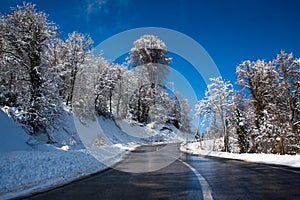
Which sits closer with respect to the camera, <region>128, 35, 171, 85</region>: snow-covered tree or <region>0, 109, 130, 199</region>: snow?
<region>0, 109, 130, 199</region>: snow

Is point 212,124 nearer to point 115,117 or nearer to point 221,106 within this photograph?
point 221,106

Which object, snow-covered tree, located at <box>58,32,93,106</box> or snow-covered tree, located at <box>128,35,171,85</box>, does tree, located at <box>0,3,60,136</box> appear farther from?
snow-covered tree, located at <box>128,35,171,85</box>

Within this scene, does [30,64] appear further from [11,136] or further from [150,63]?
[150,63]

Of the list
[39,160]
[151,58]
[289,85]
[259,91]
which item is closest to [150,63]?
[151,58]

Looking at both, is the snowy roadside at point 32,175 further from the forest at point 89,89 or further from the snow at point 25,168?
the forest at point 89,89

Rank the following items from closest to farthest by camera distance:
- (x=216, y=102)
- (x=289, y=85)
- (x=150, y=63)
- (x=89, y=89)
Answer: (x=289, y=85)
(x=216, y=102)
(x=89, y=89)
(x=150, y=63)

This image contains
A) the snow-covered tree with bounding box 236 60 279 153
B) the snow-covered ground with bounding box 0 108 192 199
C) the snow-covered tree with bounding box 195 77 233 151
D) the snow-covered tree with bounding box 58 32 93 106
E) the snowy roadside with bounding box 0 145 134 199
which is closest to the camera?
the snowy roadside with bounding box 0 145 134 199

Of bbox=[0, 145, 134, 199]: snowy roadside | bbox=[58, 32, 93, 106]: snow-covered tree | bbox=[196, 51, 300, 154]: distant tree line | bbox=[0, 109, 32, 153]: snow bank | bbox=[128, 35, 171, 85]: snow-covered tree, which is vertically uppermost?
bbox=[128, 35, 171, 85]: snow-covered tree

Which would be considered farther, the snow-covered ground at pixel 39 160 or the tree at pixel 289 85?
the tree at pixel 289 85

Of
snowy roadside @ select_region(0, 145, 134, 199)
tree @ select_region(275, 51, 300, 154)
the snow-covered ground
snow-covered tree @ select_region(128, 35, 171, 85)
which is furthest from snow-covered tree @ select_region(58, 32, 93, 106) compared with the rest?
tree @ select_region(275, 51, 300, 154)

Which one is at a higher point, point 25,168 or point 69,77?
point 69,77

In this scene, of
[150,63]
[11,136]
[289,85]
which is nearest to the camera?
[11,136]

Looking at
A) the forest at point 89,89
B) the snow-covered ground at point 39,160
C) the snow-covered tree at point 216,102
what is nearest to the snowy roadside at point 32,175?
the snow-covered ground at point 39,160

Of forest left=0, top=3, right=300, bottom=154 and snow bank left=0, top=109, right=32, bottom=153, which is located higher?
forest left=0, top=3, right=300, bottom=154
